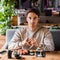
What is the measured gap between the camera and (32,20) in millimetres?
2141

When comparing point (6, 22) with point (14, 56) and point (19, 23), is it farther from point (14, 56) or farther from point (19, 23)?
point (14, 56)

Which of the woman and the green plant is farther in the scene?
the green plant

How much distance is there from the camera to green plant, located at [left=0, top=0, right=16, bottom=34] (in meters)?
4.91

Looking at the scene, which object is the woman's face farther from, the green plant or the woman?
the green plant

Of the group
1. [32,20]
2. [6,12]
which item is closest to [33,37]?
[32,20]

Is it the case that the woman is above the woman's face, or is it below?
below

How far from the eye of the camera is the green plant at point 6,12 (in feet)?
16.1

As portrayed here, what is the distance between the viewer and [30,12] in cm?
220

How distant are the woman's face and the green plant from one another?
108 inches

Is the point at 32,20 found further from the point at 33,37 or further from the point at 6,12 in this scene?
the point at 6,12

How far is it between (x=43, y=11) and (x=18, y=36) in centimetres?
261

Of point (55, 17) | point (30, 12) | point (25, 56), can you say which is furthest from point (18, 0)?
point (25, 56)

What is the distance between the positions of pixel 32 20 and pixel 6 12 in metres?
2.93

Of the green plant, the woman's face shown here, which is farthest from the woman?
the green plant
